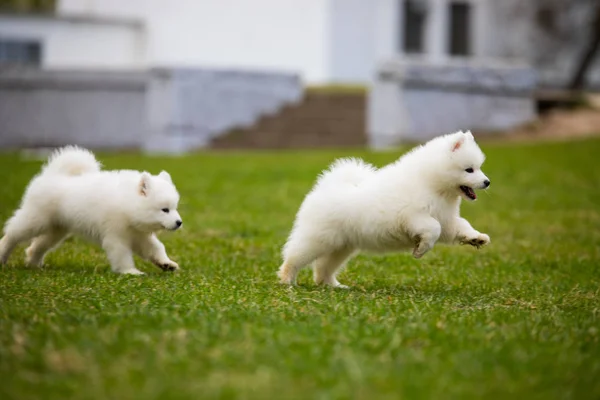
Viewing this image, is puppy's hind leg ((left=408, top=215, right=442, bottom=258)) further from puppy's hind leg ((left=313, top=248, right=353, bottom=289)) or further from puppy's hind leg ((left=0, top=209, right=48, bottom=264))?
puppy's hind leg ((left=0, top=209, right=48, bottom=264))

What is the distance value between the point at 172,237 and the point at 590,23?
2678 centimetres

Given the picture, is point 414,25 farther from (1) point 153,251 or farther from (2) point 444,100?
(1) point 153,251

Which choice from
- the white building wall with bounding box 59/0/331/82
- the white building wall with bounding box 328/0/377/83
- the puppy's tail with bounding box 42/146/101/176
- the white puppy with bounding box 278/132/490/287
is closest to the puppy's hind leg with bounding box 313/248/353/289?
the white puppy with bounding box 278/132/490/287

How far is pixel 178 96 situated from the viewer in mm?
26922

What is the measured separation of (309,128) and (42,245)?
18.1 meters

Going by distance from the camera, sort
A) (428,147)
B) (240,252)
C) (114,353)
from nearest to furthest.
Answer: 1. (114,353)
2. (428,147)
3. (240,252)

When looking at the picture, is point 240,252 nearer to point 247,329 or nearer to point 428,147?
point 428,147

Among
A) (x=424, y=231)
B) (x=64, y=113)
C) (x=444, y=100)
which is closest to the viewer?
(x=424, y=231)

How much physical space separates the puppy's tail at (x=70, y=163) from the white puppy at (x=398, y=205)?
2.26 m

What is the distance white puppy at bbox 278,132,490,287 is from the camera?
25.6ft

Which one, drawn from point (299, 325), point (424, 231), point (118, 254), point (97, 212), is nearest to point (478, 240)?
point (424, 231)

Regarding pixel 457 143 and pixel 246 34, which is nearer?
pixel 457 143

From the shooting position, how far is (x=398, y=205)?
7.80 m

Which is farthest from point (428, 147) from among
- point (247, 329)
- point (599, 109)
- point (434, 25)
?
point (434, 25)
